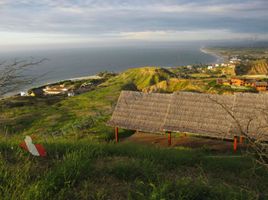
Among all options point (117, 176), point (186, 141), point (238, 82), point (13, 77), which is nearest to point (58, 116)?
point (186, 141)

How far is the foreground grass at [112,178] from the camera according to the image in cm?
394

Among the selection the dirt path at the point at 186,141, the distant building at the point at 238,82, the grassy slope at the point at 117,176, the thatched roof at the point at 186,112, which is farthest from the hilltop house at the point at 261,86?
the grassy slope at the point at 117,176

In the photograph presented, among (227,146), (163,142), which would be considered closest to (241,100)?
(227,146)

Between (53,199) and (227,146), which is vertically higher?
(53,199)

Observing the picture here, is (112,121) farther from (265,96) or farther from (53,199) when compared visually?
(53,199)

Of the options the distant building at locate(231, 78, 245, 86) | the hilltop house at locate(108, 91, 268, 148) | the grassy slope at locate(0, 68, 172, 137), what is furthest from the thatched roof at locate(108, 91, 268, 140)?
the distant building at locate(231, 78, 245, 86)

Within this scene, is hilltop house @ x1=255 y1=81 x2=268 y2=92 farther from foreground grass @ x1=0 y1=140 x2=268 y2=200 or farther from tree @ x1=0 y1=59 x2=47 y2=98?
tree @ x1=0 y1=59 x2=47 y2=98

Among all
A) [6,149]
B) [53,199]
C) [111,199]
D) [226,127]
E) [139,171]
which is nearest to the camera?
[53,199]

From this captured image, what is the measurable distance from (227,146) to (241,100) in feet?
9.64

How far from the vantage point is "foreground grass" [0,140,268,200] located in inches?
155

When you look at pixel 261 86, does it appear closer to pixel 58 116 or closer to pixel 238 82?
pixel 238 82

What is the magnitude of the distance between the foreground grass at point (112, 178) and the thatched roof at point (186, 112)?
959 centimetres

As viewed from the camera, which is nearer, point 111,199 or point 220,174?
point 111,199

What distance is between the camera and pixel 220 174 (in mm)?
6223
